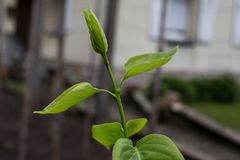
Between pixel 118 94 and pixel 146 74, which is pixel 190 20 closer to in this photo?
pixel 146 74

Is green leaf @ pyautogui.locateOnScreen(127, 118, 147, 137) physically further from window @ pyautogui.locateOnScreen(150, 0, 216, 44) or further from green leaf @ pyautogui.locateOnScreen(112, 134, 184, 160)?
window @ pyautogui.locateOnScreen(150, 0, 216, 44)

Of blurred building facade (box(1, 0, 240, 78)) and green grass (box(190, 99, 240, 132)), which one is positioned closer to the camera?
green grass (box(190, 99, 240, 132))

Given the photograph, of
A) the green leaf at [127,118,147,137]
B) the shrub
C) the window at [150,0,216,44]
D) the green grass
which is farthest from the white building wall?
the green leaf at [127,118,147,137]

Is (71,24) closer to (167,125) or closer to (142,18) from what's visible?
(142,18)

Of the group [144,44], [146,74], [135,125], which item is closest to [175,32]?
[144,44]

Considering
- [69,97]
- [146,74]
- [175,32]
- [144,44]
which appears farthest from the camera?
[175,32]

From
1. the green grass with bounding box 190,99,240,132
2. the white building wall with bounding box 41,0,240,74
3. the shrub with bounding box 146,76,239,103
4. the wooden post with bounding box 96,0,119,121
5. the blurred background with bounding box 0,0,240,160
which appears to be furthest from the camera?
the white building wall with bounding box 41,0,240,74

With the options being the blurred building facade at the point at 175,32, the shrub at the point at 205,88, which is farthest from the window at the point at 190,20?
the shrub at the point at 205,88
